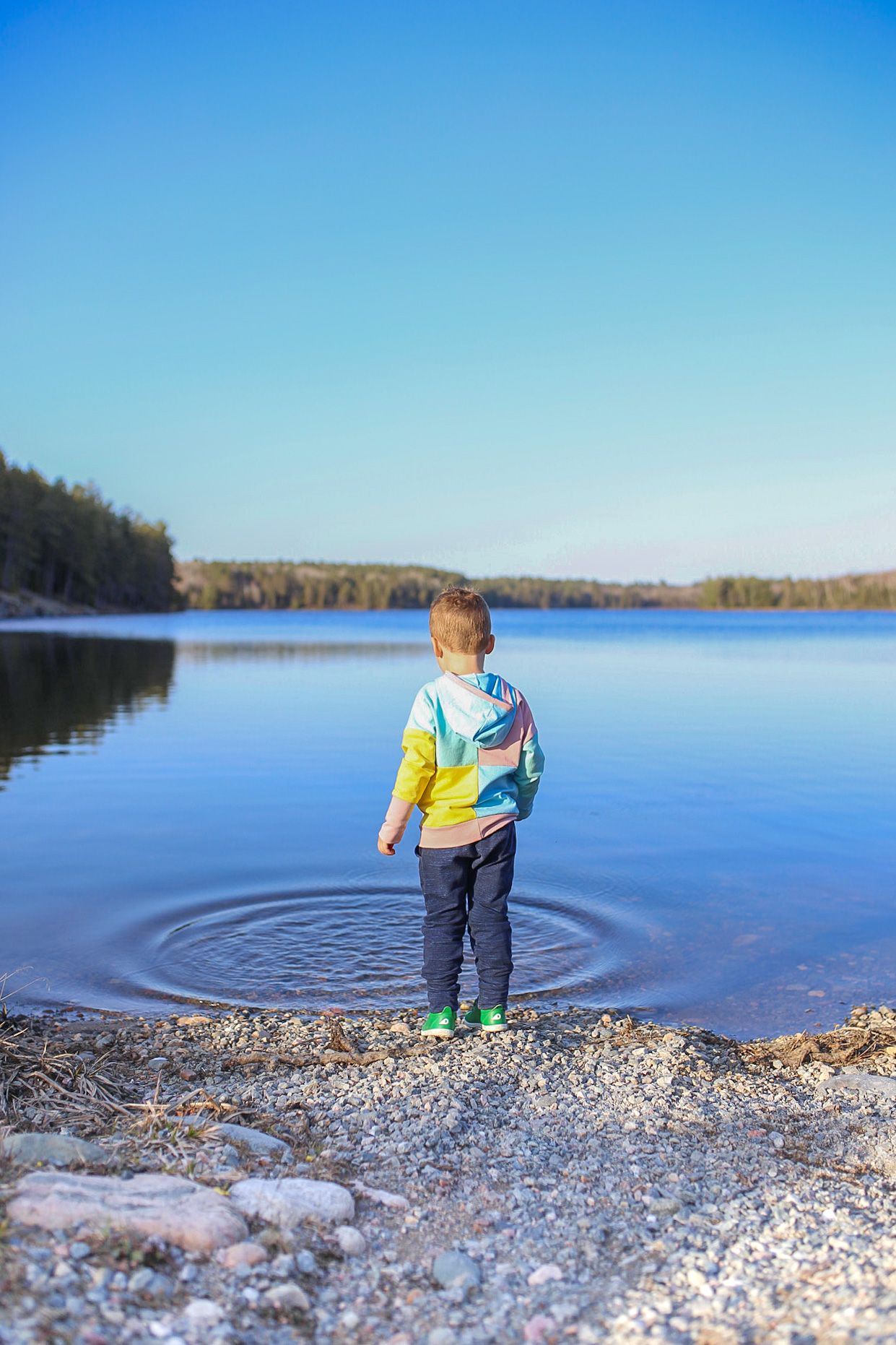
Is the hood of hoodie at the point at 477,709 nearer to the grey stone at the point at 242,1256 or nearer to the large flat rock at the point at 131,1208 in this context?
the large flat rock at the point at 131,1208

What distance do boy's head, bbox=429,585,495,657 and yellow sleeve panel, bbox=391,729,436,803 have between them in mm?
516

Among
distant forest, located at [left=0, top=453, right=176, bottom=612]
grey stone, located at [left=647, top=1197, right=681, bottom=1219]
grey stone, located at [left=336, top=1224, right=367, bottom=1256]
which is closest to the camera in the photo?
grey stone, located at [left=336, top=1224, right=367, bottom=1256]

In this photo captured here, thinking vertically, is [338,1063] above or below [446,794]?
below

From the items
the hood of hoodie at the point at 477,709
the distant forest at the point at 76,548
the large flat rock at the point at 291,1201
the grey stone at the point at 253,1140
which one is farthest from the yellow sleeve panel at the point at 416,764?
the distant forest at the point at 76,548

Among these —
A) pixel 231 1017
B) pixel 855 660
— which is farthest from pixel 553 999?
pixel 855 660

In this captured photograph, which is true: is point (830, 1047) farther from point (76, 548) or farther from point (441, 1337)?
point (76, 548)

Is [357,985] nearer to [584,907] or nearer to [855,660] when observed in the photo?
[584,907]

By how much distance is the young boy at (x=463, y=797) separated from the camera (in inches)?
227

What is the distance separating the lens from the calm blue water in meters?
7.73

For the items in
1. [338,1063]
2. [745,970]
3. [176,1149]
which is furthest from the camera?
[745,970]

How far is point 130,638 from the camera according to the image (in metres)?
69.4

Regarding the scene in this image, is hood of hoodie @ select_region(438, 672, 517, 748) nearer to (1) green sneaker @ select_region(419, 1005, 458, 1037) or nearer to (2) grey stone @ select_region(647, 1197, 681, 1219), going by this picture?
(1) green sneaker @ select_region(419, 1005, 458, 1037)

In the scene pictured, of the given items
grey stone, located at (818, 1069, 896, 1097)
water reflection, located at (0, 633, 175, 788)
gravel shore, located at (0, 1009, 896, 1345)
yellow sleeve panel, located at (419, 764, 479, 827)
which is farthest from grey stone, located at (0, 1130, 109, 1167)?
water reflection, located at (0, 633, 175, 788)

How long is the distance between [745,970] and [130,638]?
65.6m
